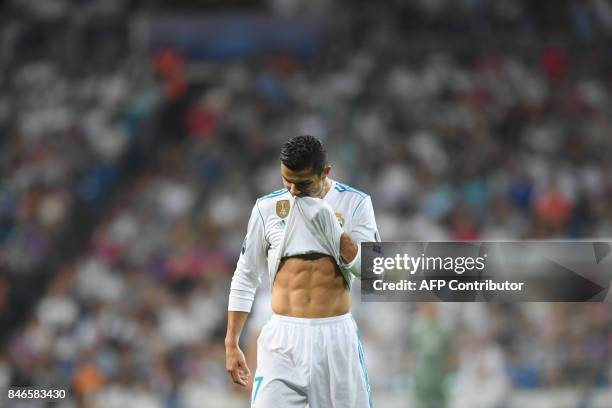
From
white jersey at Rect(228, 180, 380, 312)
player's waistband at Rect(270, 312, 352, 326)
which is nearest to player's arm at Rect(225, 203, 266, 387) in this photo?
white jersey at Rect(228, 180, 380, 312)

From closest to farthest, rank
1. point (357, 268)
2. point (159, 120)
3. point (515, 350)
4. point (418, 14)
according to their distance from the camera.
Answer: point (357, 268), point (515, 350), point (159, 120), point (418, 14)

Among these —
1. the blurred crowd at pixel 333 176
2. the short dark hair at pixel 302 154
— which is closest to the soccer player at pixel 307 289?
the short dark hair at pixel 302 154

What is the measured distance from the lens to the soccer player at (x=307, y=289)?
15.0 ft

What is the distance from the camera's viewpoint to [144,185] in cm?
1323

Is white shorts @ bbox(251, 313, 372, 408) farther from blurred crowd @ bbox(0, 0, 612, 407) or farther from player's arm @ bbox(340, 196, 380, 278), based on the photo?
blurred crowd @ bbox(0, 0, 612, 407)

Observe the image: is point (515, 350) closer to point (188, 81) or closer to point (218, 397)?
point (218, 397)

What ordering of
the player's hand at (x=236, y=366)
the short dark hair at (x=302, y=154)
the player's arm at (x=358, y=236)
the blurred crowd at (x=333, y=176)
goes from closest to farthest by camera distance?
the short dark hair at (x=302, y=154), the player's arm at (x=358, y=236), the player's hand at (x=236, y=366), the blurred crowd at (x=333, y=176)

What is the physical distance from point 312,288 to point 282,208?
440 millimetres

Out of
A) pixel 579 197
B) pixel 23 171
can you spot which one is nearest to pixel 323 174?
pixel 579 197

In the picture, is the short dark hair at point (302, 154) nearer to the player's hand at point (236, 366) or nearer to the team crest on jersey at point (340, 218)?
the team crest on jersey at point (340, 218)

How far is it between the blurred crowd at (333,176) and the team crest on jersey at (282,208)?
3535 mm

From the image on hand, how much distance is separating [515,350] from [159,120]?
22.6 ft

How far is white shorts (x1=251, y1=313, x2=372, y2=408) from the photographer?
4.57 meters

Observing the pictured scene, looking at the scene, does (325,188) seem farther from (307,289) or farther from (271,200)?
(307,289)
